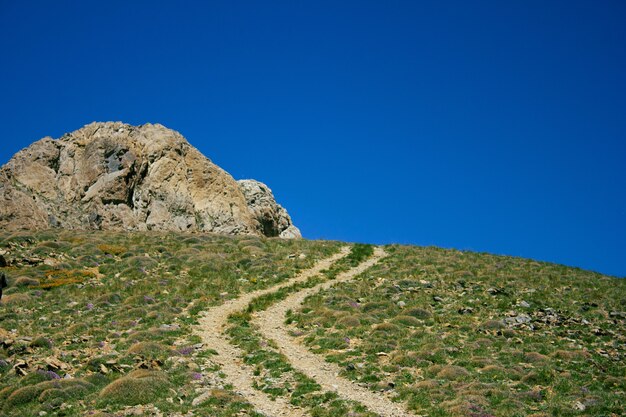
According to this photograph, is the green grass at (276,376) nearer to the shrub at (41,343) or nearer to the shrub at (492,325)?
the shrub at (41,343)

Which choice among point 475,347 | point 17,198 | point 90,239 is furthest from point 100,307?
point 17,198

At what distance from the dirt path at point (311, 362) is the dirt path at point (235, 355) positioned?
1.50m

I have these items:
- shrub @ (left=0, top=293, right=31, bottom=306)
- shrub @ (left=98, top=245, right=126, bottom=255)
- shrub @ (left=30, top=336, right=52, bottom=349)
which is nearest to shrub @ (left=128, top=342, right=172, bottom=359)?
shrub @ (left=30, top=336, right=52, bottom=349)

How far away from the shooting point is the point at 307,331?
30.7 m

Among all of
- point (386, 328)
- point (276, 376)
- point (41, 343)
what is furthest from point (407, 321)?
point (41, 343)

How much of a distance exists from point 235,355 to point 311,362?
397cm

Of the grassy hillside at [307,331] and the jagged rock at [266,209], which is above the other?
the jagged rock at [266,209]

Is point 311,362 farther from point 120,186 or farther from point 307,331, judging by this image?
point 120,186

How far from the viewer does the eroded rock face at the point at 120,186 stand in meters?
58.8

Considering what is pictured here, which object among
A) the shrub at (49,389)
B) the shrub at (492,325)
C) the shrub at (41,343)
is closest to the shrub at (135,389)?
the shrub at (49,389)

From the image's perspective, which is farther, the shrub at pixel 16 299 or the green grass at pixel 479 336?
the shrub at pixel 16 299

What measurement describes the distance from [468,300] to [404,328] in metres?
7.82

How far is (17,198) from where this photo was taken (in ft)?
185

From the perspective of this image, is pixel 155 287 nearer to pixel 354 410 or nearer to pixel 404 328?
pixel 404 328
